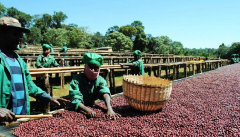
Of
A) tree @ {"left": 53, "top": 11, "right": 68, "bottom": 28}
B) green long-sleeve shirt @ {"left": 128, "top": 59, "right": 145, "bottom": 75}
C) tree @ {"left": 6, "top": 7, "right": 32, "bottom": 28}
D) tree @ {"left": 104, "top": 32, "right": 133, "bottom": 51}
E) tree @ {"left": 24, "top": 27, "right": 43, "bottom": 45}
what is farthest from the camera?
tree @ {"left": 53, "top": 11, "right": 68, "bottom": 28}

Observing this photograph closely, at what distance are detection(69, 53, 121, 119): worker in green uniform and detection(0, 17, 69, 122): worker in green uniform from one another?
0.85 ft

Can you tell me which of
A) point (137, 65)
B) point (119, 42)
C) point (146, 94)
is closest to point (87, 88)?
point (146, 94)

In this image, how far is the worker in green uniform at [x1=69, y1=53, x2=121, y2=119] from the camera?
1954 mm

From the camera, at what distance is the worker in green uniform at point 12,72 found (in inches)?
59.1

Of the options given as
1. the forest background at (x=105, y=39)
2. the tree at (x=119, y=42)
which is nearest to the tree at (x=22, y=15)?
the forest background at (x=105, y=39)

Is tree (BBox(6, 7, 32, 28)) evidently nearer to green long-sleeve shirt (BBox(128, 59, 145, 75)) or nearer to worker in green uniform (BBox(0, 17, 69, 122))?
green long-sleeve shirt (BBox(128, 59, 145, 75))

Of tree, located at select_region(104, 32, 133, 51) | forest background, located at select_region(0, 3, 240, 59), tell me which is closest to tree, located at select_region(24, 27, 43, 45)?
forest background, located at select_region(0, 3, 240, 59)

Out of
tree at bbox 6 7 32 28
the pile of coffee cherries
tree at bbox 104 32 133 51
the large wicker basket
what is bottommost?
the pile of coffee cherries

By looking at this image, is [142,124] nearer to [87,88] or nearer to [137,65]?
[87,88]

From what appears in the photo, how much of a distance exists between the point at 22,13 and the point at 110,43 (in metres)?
30.8

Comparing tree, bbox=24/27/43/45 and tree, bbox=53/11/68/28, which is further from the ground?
tree, bbox=53/11/68/28

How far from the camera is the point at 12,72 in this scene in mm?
1588

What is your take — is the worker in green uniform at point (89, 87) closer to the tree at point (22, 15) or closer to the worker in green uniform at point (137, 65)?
the worker in green uniform at point (137, 65)

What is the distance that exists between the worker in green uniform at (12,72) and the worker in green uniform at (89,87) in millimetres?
258
